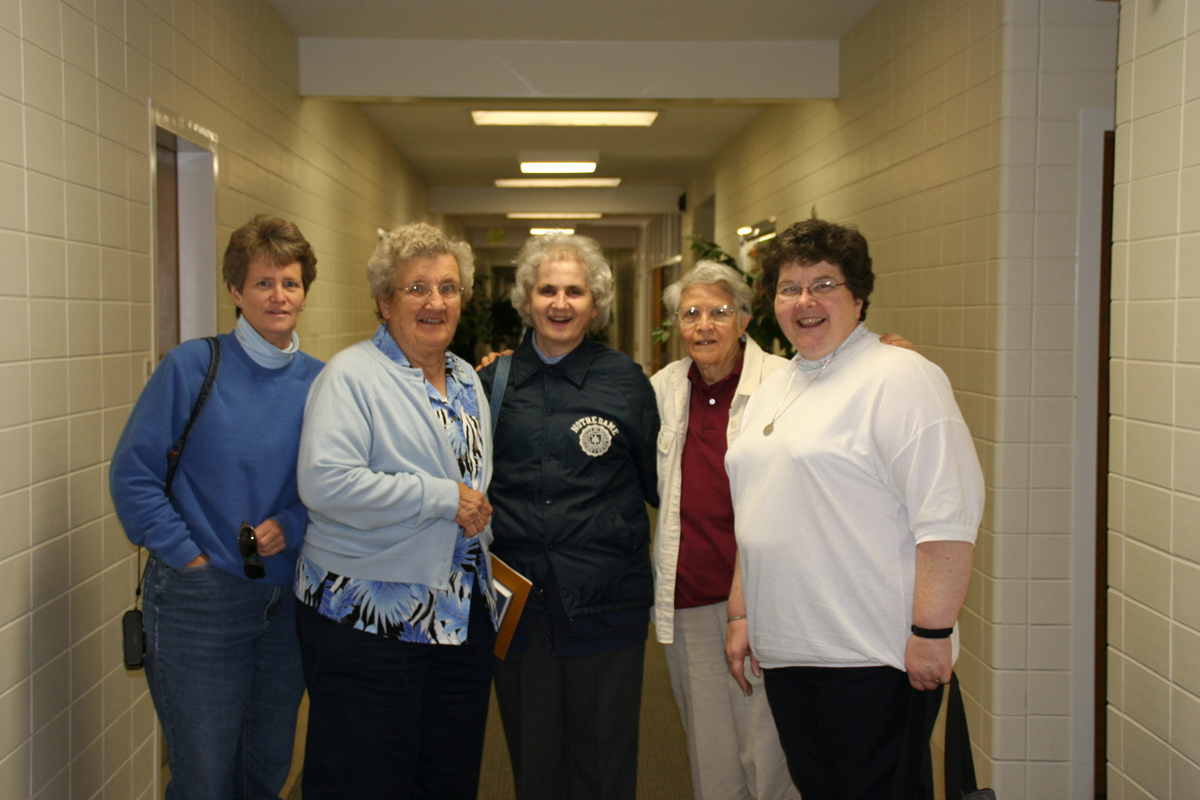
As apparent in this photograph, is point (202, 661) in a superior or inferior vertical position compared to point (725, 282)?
inferior

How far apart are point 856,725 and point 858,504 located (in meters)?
0.45

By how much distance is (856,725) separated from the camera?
179cm

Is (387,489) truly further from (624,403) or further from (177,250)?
(177,250)

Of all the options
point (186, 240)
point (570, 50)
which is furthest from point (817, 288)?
point (570, 50)

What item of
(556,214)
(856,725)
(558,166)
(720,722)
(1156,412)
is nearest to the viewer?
→ (856,725)

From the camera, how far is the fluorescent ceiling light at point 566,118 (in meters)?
5.81

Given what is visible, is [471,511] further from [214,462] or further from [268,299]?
[268,299]

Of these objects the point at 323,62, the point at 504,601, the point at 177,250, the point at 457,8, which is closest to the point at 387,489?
the point at 504,601

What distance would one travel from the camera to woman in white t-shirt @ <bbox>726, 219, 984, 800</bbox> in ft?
5.54

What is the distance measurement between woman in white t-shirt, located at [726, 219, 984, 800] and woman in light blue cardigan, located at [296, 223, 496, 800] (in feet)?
2.13

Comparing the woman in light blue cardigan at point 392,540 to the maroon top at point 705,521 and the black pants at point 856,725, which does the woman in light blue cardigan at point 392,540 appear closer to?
the maroon top at point 705,521

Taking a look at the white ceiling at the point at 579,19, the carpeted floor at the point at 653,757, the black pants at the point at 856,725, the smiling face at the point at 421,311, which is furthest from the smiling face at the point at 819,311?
the white ceiling at the point at 579,19

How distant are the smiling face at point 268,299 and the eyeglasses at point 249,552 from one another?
0.45 m

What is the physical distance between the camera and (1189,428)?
1908 millimetres
